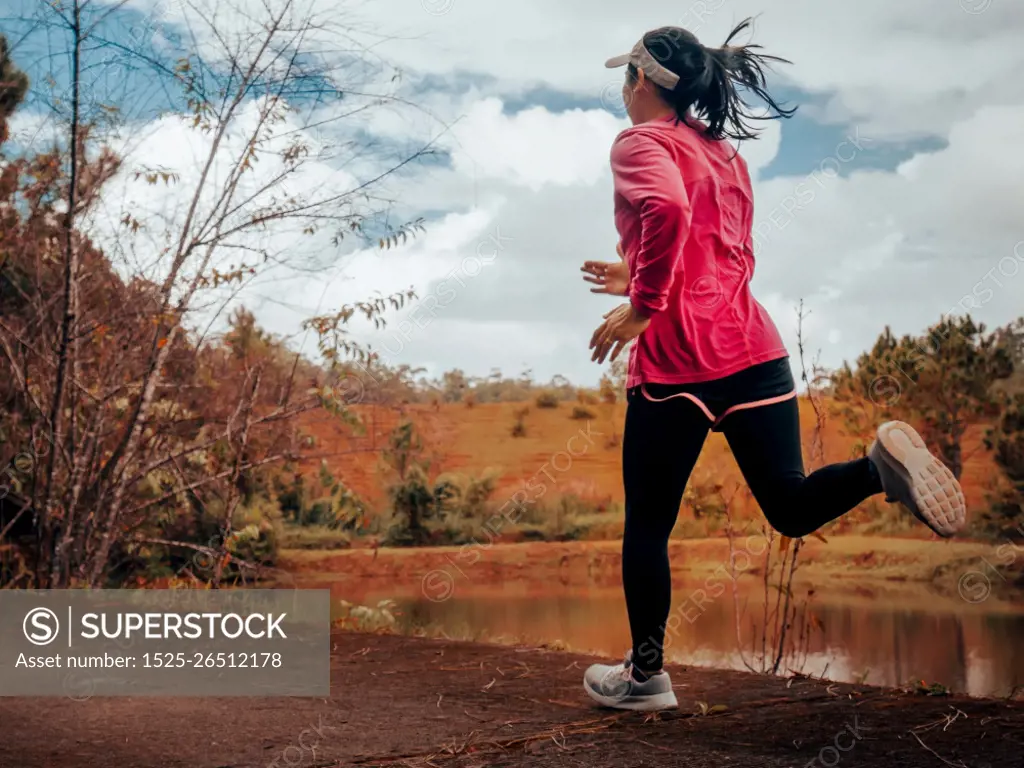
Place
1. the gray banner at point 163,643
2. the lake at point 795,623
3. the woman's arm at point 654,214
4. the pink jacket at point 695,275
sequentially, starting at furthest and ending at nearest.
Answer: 1. the lake at point 795,623
2. the gray banner at point 163,643
3. the pink jacket at point 695,275
4. the woman's arm at point 654,214

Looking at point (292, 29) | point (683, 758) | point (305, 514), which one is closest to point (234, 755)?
point (683, 758)

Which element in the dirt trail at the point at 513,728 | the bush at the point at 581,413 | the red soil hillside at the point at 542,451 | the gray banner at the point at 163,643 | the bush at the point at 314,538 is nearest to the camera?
the dirt trail at the point at 513,728

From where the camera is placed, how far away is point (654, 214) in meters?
2.59

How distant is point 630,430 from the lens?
9.41 feet

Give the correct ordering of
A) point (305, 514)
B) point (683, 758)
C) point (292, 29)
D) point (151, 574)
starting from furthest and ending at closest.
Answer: point (305, 514)
point (151, 574)
point (292, 29)
point (683, 758)

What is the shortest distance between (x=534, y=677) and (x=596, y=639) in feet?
8.01

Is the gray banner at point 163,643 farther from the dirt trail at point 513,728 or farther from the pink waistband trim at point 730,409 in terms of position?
the pink waistband trim at point 730,409

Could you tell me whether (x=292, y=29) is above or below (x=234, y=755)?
above

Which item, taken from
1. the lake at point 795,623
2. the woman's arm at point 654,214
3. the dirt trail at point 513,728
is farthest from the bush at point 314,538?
the woman's arm at point 654,214

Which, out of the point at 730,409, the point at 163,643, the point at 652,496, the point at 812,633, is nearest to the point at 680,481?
the point at 652,496

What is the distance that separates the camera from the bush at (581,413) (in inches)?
419

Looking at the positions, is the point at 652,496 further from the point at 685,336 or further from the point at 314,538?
the point at 314,538

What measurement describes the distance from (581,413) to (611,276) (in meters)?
7.76

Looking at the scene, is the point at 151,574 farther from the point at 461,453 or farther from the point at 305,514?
the point at 461,453
